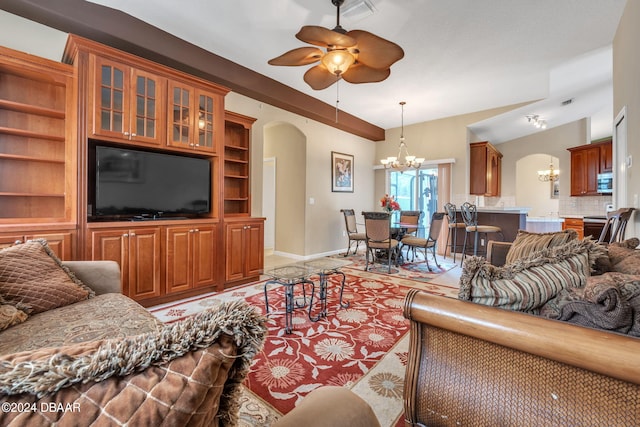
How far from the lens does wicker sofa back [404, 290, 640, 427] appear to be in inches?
30.9

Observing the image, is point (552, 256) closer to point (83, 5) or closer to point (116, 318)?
point (116, 318)

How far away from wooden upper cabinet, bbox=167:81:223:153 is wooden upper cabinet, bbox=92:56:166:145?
12 centimetres

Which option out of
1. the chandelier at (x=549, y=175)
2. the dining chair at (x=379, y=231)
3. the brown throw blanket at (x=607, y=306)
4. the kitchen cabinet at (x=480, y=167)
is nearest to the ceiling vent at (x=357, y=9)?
the dining chair at (x=379, y=231)

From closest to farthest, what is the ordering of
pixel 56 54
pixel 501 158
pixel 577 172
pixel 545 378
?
1. pixel 545 378
2. pixel 56 54
3. pixel 577 172
4. pixel 501 158

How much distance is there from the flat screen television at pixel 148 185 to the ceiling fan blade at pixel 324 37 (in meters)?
1.98

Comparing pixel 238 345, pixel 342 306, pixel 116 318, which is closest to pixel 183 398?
pixel 238 345

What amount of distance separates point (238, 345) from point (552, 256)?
4.50ft

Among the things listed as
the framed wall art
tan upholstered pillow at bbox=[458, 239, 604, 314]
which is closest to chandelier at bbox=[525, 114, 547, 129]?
the framed wall art

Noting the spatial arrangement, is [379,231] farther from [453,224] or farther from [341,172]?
[341,172]

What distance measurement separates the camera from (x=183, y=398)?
1.32 ft

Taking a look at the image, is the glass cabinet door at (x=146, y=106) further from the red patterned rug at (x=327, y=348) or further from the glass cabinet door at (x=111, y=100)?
the red patterned rug at (x=327, y=348)

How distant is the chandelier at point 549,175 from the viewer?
7762mm

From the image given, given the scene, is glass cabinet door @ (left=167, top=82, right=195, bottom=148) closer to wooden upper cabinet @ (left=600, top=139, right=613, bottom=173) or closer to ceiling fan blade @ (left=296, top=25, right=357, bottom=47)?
ceiling fan blade @ (left=296, top=25, right=357, bottom=47)

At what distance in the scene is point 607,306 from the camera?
88cm
